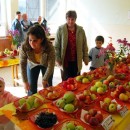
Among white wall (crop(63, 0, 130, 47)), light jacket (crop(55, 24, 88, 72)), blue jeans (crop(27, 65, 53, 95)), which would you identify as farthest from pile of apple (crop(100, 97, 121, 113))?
white wall (crop(63, 0, 130, 47))

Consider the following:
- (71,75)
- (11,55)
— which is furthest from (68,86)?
(11,55)

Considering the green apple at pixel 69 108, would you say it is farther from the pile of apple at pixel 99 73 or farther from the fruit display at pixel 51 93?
the pile of apple at pixel 99 73

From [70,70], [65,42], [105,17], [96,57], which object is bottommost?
[70,70]

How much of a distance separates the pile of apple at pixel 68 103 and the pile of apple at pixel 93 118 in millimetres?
115

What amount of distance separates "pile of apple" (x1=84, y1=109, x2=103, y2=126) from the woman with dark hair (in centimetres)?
86

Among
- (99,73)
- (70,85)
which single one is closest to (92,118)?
(70,85)

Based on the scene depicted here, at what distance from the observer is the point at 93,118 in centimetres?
132

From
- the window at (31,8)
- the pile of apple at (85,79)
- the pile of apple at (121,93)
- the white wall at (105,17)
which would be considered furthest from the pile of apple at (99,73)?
the window at (31,8)

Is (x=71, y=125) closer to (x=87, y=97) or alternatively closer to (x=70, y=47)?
(x=87, y=97)

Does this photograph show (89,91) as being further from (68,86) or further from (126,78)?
(126,78)

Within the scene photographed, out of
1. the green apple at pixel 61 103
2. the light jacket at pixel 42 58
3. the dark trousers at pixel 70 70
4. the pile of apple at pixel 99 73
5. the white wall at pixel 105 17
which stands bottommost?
the dark trousers at pixel 70 70

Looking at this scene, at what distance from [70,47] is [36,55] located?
1.84ft

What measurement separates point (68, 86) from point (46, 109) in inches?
16.6

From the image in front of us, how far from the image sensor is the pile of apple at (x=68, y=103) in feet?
4.77
